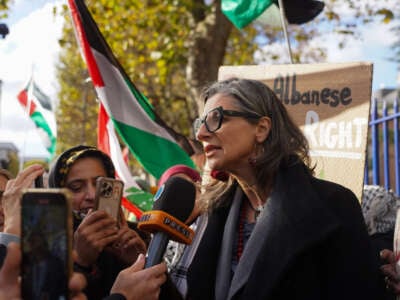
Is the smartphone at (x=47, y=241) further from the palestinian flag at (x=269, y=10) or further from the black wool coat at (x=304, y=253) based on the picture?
the palestinian flag at (x=269, y=10)

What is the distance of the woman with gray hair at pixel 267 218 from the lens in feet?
6.21

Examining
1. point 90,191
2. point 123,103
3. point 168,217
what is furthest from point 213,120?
point 123,103

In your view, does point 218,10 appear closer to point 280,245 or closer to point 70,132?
point 280,245

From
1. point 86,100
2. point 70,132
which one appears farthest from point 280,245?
point 70,132

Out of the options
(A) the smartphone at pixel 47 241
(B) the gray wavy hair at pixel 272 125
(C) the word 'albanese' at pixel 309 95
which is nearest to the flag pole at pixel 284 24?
(C) the word 'albanese' at pixel 309 95

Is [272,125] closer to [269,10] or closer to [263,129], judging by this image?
[263,129]

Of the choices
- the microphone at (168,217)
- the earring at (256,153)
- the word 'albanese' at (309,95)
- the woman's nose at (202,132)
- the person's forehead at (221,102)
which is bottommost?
the microphone at (168,217)

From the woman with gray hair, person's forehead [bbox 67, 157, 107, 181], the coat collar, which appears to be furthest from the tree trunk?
the coat collar

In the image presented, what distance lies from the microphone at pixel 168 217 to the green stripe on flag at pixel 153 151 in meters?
2.69

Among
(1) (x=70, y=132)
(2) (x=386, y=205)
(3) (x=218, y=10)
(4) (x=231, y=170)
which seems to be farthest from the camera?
(1) (x=70, y=132)

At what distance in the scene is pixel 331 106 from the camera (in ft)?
10.2

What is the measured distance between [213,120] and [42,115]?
6.91m

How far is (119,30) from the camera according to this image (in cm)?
1032

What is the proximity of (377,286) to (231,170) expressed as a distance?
0.69 m
